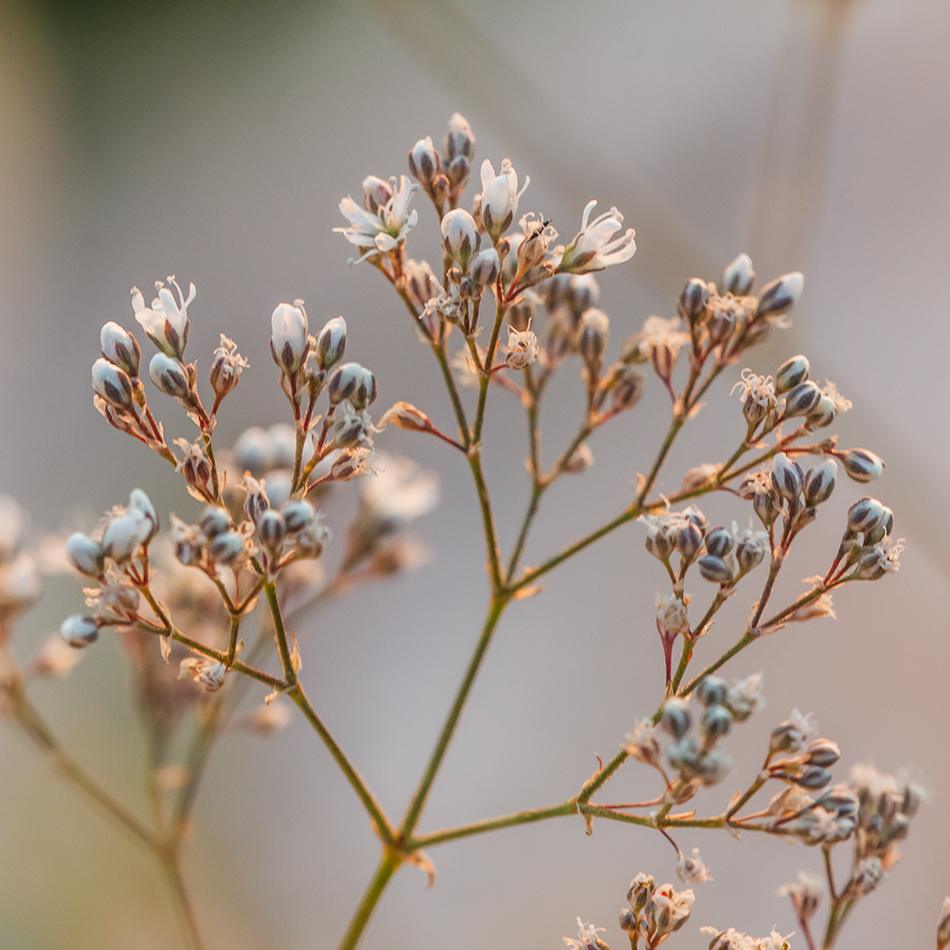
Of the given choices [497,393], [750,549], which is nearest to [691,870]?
[750,549]

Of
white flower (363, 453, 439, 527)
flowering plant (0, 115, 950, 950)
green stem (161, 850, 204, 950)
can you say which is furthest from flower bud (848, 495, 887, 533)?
green stem (161, 850, 204, 950)

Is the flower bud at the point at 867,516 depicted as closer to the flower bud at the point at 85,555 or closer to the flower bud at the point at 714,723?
the flower bud at the point at 714,723

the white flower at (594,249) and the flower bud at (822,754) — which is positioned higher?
the white flower at (594,249)

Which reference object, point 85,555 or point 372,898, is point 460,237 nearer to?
point 85,555

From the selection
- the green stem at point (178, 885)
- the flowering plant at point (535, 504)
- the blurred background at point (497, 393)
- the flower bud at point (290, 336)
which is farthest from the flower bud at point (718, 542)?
the blurred background at point (497, 393)

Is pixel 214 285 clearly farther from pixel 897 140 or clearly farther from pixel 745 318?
pixel 897 140

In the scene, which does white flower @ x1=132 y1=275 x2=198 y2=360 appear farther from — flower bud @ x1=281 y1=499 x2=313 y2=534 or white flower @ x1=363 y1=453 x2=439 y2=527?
white flower @ x1=363 y1=453 x2=439 y2=527

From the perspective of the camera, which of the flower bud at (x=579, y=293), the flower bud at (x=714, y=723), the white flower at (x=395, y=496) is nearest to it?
the flower bud at (x=714, y=723)
